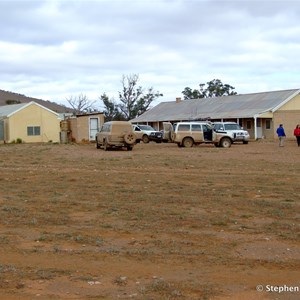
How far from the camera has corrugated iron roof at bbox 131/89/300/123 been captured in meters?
54.4

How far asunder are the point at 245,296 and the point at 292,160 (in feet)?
63.8

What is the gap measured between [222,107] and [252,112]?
23.1 ft

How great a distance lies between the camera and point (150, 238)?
9.13 metres

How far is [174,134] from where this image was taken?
38156mm

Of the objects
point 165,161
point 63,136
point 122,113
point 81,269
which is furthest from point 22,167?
point 122,113

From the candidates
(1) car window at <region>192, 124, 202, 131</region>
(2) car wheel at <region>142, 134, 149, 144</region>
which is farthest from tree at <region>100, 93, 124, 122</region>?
(1) car window at <region>192, 124, 202, 131</region>

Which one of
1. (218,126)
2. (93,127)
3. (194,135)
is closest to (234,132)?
(218,126)

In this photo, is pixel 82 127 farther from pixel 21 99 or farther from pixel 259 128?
pixel 21 99

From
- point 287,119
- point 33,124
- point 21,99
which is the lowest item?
point 287,119

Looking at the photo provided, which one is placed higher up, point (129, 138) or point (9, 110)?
point (9, 110)

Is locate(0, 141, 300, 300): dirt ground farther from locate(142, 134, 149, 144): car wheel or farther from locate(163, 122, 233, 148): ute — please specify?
locate(142, 134, 149, 144): car wheel

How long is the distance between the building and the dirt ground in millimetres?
38188

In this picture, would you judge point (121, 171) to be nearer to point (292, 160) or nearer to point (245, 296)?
point (292, 160)

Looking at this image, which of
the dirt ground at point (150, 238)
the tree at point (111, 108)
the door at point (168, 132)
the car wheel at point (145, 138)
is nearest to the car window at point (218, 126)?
the door at point (168, 132)
